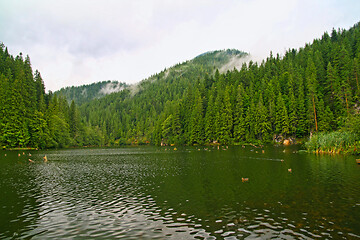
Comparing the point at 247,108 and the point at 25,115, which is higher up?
the point at 247,108

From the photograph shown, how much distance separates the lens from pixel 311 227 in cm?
1302

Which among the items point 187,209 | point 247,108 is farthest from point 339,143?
point 247,108

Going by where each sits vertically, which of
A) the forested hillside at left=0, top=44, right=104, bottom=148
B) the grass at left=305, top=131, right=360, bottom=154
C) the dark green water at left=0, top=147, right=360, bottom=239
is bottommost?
the dark green water at left=0, top=147, right=360, bottom=239

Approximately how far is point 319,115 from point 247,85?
55425mm

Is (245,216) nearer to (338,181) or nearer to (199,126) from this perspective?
(338,181)

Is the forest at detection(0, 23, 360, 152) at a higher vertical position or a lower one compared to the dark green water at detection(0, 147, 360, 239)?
higher

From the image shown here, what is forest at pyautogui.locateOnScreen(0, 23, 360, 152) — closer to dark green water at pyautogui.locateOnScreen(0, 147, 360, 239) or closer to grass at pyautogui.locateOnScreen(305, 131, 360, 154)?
grass at pyautogui.locateOnScreen(305, 131, 360, 154)

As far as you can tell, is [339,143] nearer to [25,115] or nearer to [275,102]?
[275,102]

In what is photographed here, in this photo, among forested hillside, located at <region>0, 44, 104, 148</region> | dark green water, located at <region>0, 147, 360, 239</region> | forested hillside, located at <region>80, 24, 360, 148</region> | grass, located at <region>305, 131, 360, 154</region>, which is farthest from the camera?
forested hillside, located at <region>80, 24, 360, 148</region>

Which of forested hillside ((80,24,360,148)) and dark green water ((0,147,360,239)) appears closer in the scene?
dark green water ((0,147,360,239))

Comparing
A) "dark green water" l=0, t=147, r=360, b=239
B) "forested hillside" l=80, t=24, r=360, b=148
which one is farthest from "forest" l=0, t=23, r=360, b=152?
"dark green water" l=0, t=147, r=360, b=239

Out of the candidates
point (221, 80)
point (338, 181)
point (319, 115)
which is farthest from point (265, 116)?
point (338, 181)

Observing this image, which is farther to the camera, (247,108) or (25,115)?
(247,108)

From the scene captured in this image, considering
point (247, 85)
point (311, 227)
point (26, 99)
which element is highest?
point (247, 85)
